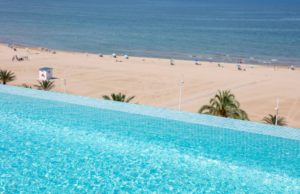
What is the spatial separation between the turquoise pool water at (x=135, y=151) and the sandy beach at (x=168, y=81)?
8915 mm

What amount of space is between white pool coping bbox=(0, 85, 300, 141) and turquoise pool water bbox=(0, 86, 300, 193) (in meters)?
0.02

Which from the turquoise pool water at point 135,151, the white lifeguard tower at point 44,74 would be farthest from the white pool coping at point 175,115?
the white lifeguard tower at point 44,74

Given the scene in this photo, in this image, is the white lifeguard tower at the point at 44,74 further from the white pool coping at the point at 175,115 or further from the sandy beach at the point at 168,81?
the white pool coping at the point at 175,115

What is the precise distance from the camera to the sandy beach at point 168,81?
72.9 feet

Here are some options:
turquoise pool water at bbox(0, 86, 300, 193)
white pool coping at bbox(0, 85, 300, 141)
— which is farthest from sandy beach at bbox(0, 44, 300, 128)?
turquoise pool water at bbox(0, 86, 300, 193)

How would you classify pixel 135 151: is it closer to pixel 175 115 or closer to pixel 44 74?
Result: pixel 175 115

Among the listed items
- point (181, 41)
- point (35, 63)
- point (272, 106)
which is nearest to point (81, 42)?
point (181, 41)

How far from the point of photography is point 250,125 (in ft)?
35.1

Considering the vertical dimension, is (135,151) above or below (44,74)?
below

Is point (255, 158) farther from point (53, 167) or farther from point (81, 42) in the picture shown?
point (81, 42)

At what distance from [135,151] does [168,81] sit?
1785 cm

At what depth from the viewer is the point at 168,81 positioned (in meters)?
27.3

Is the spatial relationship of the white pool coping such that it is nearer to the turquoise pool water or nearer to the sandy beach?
the turquoise pool water

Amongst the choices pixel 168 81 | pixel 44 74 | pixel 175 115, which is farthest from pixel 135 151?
pixel 168 81
